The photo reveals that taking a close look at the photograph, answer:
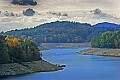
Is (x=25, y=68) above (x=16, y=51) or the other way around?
the other way around

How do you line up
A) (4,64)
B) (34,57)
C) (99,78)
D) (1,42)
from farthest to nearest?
(34,57) < (1,42) < (4,64) < (99,78)

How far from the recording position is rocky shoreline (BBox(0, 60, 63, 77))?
105 metres

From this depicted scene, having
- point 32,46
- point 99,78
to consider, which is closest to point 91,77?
point 99,78

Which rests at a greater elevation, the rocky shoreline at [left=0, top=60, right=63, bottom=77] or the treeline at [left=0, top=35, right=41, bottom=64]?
the treeline at [left=0, top=35, right=41, bottom=64]

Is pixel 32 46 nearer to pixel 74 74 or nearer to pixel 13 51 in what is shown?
pixel 13 51

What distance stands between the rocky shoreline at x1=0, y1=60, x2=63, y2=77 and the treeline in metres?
2.24

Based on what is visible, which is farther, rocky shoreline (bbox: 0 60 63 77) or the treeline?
the treeline

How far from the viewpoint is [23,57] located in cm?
11956

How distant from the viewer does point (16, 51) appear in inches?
4688

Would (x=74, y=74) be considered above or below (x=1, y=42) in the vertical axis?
below

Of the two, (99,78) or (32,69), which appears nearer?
(99,78)

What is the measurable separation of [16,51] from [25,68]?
9051mm

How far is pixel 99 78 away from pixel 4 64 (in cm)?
2301

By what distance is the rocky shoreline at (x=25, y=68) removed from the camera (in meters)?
105
